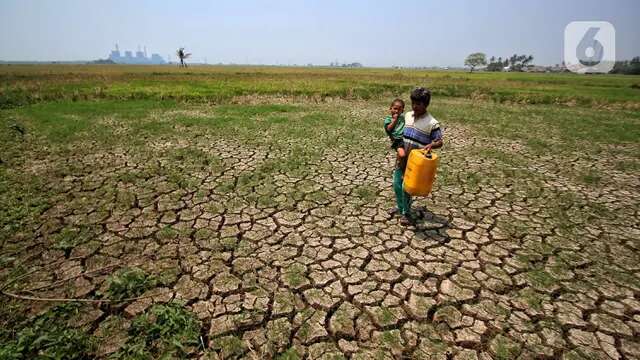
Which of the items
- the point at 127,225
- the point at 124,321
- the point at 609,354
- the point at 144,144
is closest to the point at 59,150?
the point at 144,144

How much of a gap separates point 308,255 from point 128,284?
1752 millimetres

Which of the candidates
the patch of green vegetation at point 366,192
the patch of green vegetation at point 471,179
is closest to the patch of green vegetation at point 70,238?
the patch of green vegetation at point 366,192

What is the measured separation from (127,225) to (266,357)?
2807mm

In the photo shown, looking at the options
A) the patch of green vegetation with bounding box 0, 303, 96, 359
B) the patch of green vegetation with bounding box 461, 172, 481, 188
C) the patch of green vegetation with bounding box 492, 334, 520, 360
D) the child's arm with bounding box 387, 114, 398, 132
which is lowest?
the patch of green vegetation with bounding box 492, 334, 520, 360

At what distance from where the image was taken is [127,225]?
157 inches

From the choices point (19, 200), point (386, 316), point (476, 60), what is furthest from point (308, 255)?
point (476, 60)

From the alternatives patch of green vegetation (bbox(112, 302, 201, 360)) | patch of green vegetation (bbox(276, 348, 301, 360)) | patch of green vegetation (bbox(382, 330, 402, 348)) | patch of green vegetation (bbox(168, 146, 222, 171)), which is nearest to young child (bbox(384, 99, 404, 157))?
patch of green vegetation (bbox(382, 330, 402, 348))

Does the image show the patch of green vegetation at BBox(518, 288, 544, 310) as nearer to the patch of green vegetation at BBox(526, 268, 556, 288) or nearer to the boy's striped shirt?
the patch of green vegetation at BBox(526, 268, 556, 288)

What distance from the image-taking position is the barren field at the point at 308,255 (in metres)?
2.41

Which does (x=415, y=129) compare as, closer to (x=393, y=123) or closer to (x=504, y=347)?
(x=393, y=123)

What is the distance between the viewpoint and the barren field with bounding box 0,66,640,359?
241 cm

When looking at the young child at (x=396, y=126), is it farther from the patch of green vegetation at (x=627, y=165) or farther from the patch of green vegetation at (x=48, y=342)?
the patch of green vegetation at (x=627, y=165)

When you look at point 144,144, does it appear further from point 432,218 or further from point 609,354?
point 609,354

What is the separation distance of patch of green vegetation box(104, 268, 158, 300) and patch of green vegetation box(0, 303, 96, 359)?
0.36m
